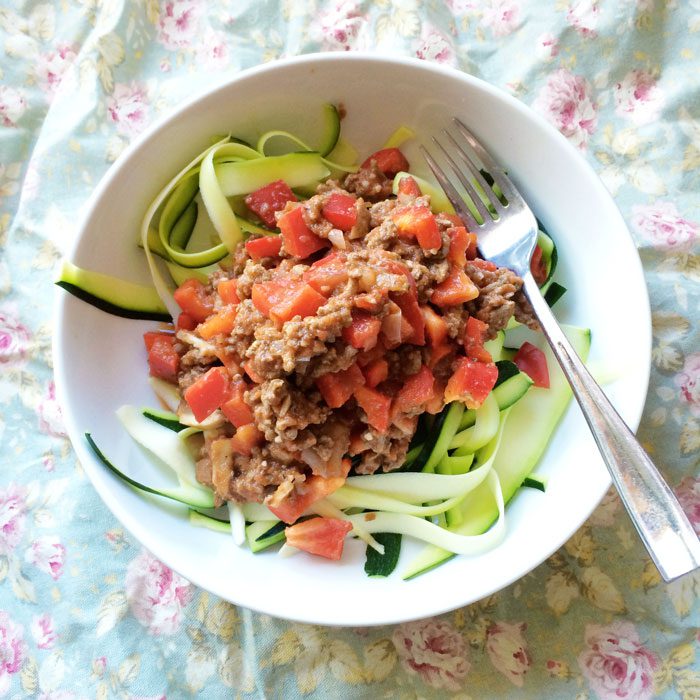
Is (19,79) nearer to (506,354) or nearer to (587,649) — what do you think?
(506,354)

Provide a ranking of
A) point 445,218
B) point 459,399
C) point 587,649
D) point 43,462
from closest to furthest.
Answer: point 459,399 → point 445,218 → point 587,649 → point 43,462

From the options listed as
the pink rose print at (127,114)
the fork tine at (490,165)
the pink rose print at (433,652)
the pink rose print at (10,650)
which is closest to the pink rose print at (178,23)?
the pink rose print at (127,114)

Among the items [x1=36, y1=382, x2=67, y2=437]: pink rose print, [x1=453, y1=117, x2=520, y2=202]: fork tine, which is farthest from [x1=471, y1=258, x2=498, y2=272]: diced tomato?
[x1=36, y1=382, x2=67, y2=437]: pink rose print

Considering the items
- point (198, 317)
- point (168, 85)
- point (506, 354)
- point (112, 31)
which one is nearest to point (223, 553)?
point (198, 317)

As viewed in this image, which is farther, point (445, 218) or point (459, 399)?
point (445, 218)

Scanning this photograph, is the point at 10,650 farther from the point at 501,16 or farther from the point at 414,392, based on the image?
the point at 501,16

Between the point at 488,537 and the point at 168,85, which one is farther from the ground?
the point at 168,85

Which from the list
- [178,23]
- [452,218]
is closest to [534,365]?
[452,218]
